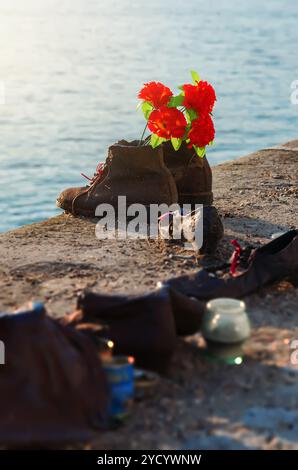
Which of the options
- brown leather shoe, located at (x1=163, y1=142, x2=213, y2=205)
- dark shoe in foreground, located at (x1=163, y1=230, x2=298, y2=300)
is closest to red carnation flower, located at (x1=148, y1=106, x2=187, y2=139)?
brown leather shoe, located at (x1=163, y1=142, x2=213, y2=205)

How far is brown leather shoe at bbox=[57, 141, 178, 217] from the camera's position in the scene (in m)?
5.46

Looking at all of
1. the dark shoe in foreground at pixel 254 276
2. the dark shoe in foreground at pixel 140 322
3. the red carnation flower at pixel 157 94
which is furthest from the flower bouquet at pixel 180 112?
the dark shoe in foreground at pixel 140 322

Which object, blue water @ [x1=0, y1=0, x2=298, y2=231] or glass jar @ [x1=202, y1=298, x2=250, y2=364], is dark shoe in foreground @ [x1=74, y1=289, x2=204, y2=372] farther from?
blue water @ [x1=0, y1=0, x2=298, y2=231]

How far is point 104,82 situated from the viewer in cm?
1688

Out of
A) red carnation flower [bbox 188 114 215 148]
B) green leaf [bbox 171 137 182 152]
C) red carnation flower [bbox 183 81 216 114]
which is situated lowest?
green leaf [bbox 171 137 182 152]

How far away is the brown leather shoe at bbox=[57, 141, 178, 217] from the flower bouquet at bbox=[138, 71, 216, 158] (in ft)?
0.37

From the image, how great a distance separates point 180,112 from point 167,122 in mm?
100

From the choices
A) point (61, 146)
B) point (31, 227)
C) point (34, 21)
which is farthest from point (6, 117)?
point (34, 21)

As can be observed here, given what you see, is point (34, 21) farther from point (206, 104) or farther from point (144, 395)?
point (144, 395)

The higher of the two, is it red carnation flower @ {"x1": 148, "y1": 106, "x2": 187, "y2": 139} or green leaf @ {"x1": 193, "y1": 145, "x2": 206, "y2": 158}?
red carnation flower @ {"x1": 148, "y1": 106, "x2": 187, "y2": 139}

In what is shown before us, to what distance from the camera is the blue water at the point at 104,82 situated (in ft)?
34.6

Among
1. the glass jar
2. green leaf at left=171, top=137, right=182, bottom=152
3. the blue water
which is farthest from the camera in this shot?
the blue water

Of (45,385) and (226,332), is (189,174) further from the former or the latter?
(45,385)

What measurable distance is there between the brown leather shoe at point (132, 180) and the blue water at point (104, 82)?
2.63 metres
